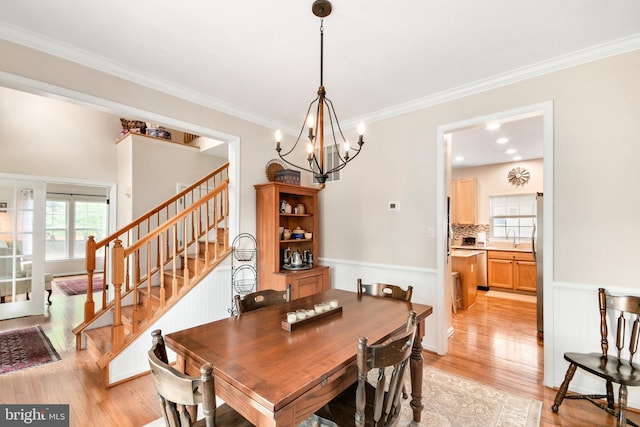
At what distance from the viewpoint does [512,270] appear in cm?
580

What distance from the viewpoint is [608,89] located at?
230cm

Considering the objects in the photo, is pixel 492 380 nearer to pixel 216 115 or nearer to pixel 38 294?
pixel 216 115

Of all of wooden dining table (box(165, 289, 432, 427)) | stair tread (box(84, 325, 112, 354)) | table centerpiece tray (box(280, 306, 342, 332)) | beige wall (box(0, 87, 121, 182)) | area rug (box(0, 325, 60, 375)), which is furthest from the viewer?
beige wall (box(0, 87, 121, 182))

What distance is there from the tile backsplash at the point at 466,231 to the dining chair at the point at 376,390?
19.9ft

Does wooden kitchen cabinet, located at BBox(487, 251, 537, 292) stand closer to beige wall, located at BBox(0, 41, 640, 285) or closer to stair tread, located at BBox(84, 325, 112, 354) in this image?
beige wall, located at BBox(0, 41, 640, 285)

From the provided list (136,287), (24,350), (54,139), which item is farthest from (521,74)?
(54,139)

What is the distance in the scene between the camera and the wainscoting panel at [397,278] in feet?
10.5

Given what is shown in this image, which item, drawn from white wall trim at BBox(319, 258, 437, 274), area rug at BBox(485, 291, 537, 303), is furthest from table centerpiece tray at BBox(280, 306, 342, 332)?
area rug at BBox(485, 291, 537, 303)

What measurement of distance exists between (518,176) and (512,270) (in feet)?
6.52

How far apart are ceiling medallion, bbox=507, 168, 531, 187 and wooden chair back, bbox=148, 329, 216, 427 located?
702 centimetres

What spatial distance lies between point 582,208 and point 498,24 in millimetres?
1599

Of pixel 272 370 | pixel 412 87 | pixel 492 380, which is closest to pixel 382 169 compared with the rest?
pixel 412 87

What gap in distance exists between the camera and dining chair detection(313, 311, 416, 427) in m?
1.24

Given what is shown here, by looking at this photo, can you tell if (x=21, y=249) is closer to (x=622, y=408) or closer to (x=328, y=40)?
(x=328, y=40)
